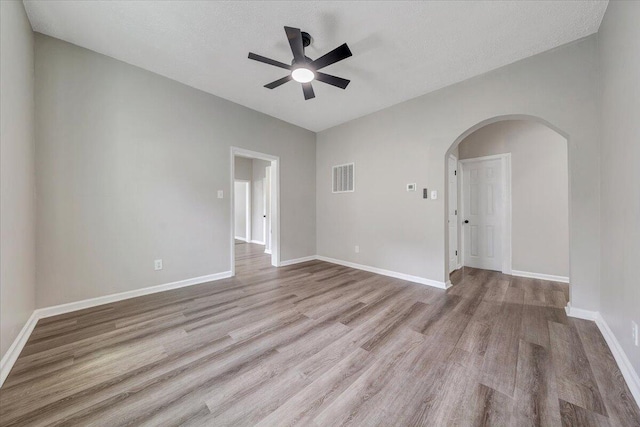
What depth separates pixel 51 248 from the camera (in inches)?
94.3

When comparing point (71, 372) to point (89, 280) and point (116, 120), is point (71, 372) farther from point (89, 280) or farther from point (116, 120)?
point (116, 120)

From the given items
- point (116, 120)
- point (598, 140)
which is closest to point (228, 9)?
point (116, 120)

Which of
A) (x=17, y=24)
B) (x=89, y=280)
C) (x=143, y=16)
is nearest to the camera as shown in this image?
(x=17, y=24)

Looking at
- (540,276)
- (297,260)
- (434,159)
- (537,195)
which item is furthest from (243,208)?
(540,276)

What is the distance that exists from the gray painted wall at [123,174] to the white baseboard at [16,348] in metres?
0.27

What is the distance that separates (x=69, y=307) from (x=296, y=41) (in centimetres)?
371

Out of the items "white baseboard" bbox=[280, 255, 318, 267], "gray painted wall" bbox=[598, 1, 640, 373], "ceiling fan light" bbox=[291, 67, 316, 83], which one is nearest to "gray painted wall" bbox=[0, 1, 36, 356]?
"ceiling fan light" bbox=[291, 67, 316, 83]

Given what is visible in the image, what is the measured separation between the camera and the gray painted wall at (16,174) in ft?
5.26

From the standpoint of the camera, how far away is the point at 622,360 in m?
1.58

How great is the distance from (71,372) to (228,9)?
10.3ft

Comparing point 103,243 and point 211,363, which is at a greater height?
point 103,243

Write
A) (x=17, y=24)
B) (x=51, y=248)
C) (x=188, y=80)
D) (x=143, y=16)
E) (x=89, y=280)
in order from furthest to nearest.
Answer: (x=188, y=80) < (x=89, y=280) < (x=51, y=248) < (x=143, y=16) < (x=17, y=24)

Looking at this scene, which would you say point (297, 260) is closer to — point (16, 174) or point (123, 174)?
point (123, 174)

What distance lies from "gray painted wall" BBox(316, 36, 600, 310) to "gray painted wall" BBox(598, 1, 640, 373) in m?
0.17
